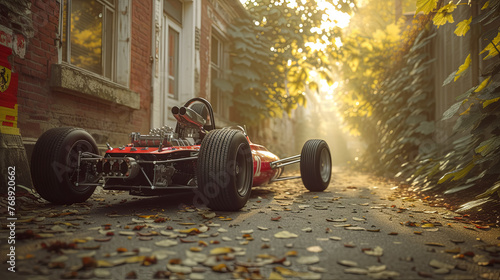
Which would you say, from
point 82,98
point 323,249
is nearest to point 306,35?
point 82,98

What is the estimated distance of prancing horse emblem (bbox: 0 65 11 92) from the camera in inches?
135

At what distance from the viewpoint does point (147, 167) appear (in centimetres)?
309

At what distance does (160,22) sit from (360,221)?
5.09 meters

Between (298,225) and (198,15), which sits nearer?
(298,225)

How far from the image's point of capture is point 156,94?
6273mm

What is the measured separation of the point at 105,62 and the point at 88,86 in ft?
3.80

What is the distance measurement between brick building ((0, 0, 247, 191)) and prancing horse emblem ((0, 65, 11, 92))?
21 mm

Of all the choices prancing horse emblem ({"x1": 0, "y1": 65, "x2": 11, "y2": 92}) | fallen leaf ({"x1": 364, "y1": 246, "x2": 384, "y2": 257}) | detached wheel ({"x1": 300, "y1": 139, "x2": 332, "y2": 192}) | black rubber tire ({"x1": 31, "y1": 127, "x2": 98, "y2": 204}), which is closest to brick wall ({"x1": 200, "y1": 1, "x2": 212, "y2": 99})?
detached wheel ({"x1": 300, "y1": 139, "x2": 332, "y2": 192})

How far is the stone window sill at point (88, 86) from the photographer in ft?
13.3

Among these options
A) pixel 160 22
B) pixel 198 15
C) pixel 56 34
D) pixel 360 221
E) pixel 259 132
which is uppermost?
pixel 198 15

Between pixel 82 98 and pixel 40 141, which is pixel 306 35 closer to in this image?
pixel 82 98

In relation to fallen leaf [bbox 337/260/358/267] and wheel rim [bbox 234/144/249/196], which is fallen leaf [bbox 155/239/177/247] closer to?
fallen leaf [bbox 337/260/358/267]

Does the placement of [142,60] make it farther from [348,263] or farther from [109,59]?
[348,263]

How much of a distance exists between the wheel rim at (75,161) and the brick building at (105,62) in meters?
0.77
